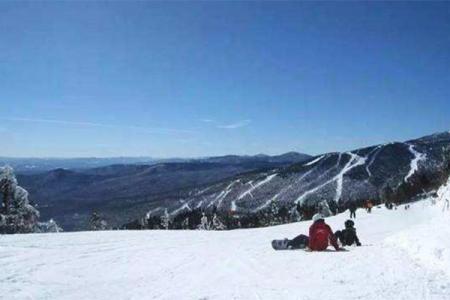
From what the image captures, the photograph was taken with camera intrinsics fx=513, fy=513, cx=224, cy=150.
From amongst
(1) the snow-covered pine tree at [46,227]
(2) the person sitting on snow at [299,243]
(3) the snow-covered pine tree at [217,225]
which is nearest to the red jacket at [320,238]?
(2) the person sitting on snow at [299,243]

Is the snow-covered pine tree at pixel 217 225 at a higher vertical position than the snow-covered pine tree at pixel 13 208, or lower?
lower

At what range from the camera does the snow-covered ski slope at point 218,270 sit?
1073 centimetres

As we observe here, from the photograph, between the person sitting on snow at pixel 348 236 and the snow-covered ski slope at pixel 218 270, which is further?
the person sitting on snow at pixel 348 236

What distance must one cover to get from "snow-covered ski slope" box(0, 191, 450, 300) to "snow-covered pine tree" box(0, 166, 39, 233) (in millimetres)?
23317

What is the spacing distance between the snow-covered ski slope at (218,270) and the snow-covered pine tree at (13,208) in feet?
76.5

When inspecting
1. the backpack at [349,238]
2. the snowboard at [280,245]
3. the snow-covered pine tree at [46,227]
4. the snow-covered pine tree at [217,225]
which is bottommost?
the snow-covered pine tree at [217,225]

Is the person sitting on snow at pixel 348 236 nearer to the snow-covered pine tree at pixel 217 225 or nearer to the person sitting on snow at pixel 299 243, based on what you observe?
the person sitting on snow at pixel 299 243

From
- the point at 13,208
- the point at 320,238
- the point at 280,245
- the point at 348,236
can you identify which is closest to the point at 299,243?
the point at 280,245

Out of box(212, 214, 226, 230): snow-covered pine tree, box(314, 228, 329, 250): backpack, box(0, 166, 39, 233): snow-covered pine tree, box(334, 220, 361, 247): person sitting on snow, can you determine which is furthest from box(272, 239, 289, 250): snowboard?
box(212, 214, 226, 230): snow-covered pine tree

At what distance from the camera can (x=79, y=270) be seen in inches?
542

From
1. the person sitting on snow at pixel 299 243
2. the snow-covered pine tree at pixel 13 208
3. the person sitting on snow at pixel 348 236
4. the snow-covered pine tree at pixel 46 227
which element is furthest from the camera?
the snow-covered pine tree at pixel 46 227

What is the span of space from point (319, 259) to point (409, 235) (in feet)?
11.6

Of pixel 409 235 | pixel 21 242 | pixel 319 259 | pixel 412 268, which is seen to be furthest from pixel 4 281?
pixel 409 235

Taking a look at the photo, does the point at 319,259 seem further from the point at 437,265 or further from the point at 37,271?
the point at 37,271
